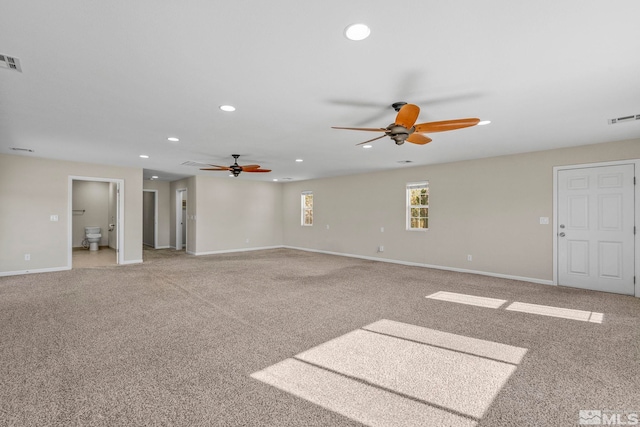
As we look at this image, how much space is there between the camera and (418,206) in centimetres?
733

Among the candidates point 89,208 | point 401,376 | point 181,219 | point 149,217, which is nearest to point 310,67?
point 401,376

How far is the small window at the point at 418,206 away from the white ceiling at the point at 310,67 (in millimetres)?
2812

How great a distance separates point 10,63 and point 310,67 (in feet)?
7.55

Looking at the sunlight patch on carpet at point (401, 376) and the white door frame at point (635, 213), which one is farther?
the white door frame at point (635, 213)

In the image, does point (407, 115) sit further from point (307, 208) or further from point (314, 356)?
point (307, 208)

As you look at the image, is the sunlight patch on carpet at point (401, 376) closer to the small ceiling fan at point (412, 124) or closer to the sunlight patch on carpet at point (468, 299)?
the sunlight patch on carpet at point (468, 299)

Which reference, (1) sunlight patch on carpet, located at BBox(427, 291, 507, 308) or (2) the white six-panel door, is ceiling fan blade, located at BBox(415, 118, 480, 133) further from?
(2) the white six-panel door

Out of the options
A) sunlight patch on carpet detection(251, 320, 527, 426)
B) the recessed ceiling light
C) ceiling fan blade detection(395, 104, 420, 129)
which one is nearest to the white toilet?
sunlight patch on carpet detection(251, 320, 527, 426)

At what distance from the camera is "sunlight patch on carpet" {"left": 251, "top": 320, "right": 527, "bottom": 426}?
190 cm

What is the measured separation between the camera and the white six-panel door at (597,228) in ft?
15.3

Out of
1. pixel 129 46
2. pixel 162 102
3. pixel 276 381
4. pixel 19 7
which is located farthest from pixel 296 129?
pixel 276 381

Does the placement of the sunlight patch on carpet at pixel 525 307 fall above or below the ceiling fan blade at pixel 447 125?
below
